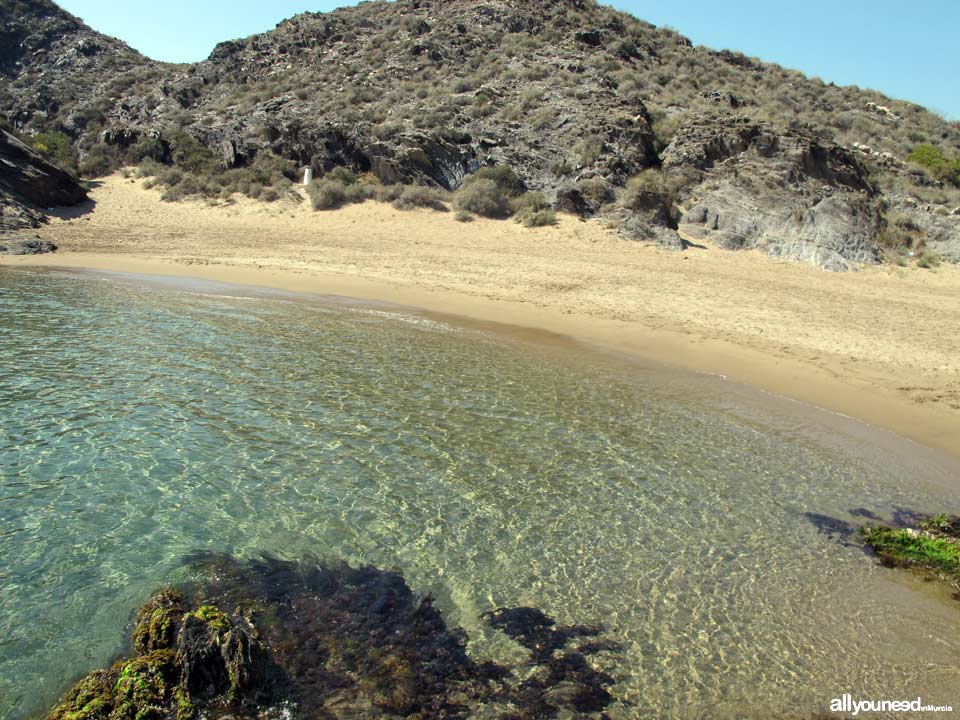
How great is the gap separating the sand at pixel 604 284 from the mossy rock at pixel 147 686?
9.08 m

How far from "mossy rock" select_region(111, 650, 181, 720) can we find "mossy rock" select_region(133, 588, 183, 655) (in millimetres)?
104

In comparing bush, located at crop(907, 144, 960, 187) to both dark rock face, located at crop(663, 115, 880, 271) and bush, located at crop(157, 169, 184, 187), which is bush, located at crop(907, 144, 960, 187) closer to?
dark rock face, located at crop(663, 115, 880, 271)

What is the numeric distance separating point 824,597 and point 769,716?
60.6 inches

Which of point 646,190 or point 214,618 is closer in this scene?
point 214,618

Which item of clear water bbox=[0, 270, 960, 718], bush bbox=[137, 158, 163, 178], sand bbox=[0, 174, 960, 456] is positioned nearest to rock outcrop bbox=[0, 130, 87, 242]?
sand bbox=[0, 174, 960, 456]

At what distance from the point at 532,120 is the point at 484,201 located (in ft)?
25.6

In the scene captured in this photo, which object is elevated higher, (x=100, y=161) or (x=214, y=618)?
(x=100, y=161)

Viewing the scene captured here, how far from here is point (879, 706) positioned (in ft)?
12.0

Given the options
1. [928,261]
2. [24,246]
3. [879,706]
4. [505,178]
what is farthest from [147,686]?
[928,261]

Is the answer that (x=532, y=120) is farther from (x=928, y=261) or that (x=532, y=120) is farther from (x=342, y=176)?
(x=928, y=261)

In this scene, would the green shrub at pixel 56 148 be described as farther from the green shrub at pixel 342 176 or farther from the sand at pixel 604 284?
the green shrub at pixel 342 176

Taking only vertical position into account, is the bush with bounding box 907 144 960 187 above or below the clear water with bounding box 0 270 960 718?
above

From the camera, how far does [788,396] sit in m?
9.83

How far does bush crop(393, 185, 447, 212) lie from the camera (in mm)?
24625
